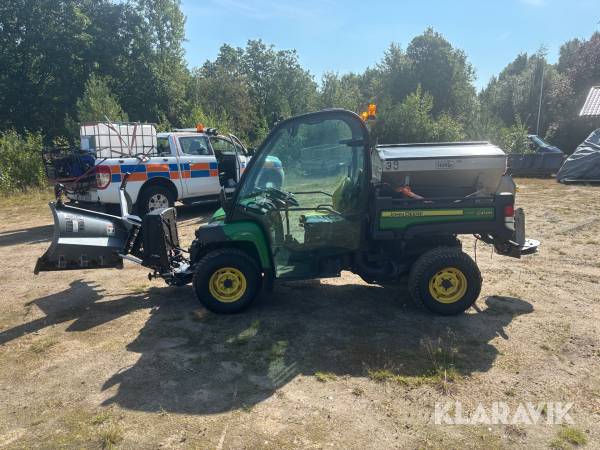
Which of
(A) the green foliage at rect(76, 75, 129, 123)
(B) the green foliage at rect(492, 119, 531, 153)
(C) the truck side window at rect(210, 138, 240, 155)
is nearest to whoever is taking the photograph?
(C) the truck side window at rect(210, 138, 240, 155)

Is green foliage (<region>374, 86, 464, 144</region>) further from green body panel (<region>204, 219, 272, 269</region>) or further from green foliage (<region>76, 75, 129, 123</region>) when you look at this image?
green body panel (<region>204, 219, 272, 269</region>)

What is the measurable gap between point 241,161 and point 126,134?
8.75ft

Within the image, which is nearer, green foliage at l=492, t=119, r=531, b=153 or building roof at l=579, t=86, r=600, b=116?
green foliage at l=492, t=119, r=531, b=153

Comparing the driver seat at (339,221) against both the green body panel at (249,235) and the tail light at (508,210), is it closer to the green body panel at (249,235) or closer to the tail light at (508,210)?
the green body panel at (249,235)

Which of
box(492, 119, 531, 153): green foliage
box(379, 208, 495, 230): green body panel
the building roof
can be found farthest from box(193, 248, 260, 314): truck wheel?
the building roof

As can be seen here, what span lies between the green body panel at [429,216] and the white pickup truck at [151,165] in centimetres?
553

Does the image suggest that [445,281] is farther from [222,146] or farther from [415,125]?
[415,125]

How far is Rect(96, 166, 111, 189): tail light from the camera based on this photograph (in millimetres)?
8820

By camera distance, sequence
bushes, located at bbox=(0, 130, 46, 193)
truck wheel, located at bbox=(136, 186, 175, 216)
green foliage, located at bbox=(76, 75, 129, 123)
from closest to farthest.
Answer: truck wheel, located at bbox=(136, 186, 175, 216), bushes, located at bbox=(0, 130, 46, 193), green foliage, located at bbox=(76, 75, 129, 123)

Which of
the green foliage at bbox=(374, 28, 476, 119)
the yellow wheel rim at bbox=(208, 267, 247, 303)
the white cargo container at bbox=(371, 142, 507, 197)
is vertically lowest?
the yellow wheel rim at bbox=(208, 267, 247, 303)

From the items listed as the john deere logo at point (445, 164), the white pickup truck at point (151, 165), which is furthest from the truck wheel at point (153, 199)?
the john deere logo at point (445, 164)

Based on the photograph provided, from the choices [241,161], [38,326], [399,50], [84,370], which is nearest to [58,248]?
[38,326]

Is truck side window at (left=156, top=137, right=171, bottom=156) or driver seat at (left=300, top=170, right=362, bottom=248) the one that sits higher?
truck side window at (left=156, top=137, right=171, bottom=156)

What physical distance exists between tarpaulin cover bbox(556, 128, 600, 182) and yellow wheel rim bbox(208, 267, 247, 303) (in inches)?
583
